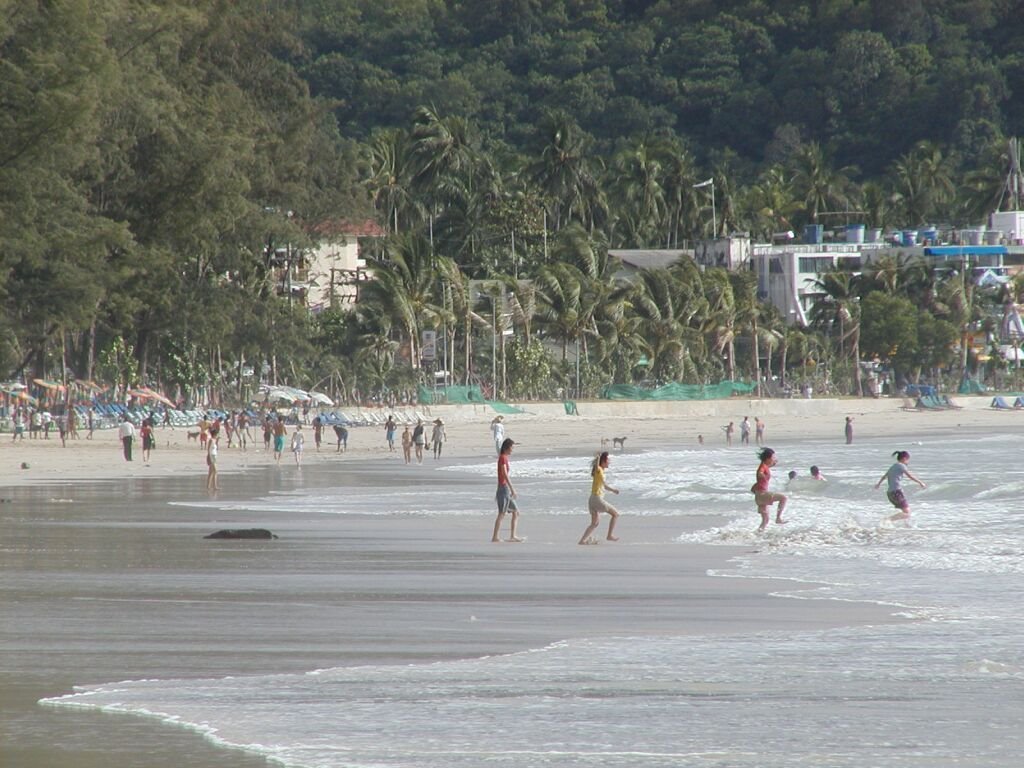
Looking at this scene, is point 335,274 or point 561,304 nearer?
point 561,304

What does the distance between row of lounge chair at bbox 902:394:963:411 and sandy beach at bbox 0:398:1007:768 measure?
56.3 m

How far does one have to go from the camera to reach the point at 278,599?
12.0 meters

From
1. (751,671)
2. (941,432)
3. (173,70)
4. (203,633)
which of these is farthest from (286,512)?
(941,432)

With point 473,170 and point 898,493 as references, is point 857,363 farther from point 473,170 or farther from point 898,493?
point 898,493

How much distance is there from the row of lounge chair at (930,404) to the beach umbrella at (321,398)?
3266 cm

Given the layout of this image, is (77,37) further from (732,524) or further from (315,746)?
(315,746)

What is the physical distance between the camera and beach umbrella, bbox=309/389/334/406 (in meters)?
55.6

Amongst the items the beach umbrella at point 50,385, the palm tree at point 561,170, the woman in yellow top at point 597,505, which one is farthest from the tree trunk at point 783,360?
the woman in yellow top at point 597,505

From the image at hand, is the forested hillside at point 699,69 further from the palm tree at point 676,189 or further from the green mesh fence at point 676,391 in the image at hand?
the green mesh fence at point 676,391

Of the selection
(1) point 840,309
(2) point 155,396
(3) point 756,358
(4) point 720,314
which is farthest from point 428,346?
(1) point 840,309

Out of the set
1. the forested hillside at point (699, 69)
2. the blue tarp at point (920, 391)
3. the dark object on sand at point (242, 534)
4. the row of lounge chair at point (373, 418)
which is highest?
the forested hillside at point (699, 69)

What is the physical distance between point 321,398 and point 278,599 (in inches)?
1758

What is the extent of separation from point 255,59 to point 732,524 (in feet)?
124

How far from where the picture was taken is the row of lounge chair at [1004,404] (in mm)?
79500
